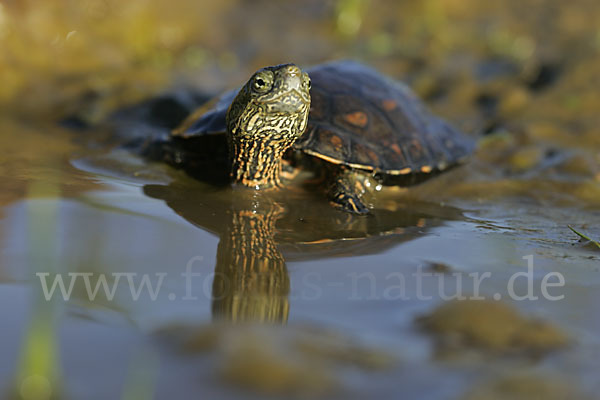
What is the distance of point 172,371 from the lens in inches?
65.1

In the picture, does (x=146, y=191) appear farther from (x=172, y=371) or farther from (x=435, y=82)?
(x=435, y=82)

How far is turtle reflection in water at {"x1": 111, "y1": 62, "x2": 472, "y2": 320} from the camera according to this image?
3.21 meters

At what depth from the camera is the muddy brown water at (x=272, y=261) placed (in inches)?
66.5

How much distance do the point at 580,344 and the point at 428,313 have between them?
0.52 m

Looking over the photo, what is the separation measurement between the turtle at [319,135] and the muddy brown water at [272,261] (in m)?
0.19

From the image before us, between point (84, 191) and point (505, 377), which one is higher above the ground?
point (84, 191)

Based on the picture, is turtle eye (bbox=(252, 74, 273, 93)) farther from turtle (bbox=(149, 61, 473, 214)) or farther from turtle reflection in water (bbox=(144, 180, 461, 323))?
turtle reflection in water (bbox=(144, 180, 461, 323))

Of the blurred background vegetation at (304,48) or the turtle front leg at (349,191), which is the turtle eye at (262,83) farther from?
the blurred background vegetation at (304,48)

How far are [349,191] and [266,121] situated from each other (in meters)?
0.81

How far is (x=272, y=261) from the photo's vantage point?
8.89 feet

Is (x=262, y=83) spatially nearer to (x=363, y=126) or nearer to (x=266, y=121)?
(x=266, y=121)

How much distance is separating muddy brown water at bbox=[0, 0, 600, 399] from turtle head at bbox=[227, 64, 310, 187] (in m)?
0.21

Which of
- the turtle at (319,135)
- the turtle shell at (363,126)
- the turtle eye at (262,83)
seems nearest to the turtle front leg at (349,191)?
the turtle at (319,135)

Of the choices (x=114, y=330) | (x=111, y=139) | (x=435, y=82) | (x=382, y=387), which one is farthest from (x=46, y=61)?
(x=382, y=387)
